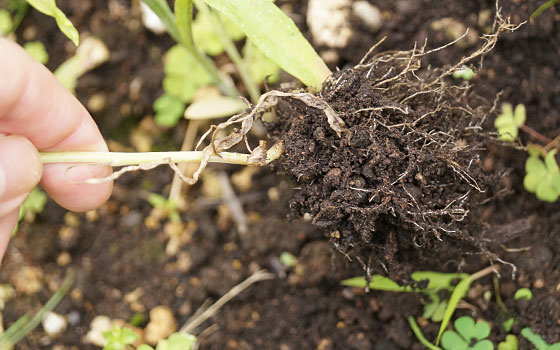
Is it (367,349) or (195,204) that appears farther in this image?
(195,204)

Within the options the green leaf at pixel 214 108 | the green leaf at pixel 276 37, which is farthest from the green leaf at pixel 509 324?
the green leaf at pixel 214 108

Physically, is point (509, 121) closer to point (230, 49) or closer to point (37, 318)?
point (230, 49)

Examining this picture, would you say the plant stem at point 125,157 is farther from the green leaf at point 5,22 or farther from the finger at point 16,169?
the green leaf at point 5,22

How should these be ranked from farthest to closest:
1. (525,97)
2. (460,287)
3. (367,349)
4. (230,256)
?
(230,256)
(525,97)
(367,349)
(460,287)

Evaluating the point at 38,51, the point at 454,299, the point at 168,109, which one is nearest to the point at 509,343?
the point at 454,299

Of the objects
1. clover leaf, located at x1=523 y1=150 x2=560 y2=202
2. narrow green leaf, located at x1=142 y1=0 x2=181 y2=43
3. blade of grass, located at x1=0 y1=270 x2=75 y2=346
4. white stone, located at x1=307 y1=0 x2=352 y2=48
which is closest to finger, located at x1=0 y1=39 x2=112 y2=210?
narrow green leaf, located at x1=142 y1=0 x2=181 y2=43

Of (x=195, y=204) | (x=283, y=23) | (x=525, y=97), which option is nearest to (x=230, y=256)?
(x=195, y=204)

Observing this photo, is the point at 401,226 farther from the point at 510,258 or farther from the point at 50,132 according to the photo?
the point at 50,132
